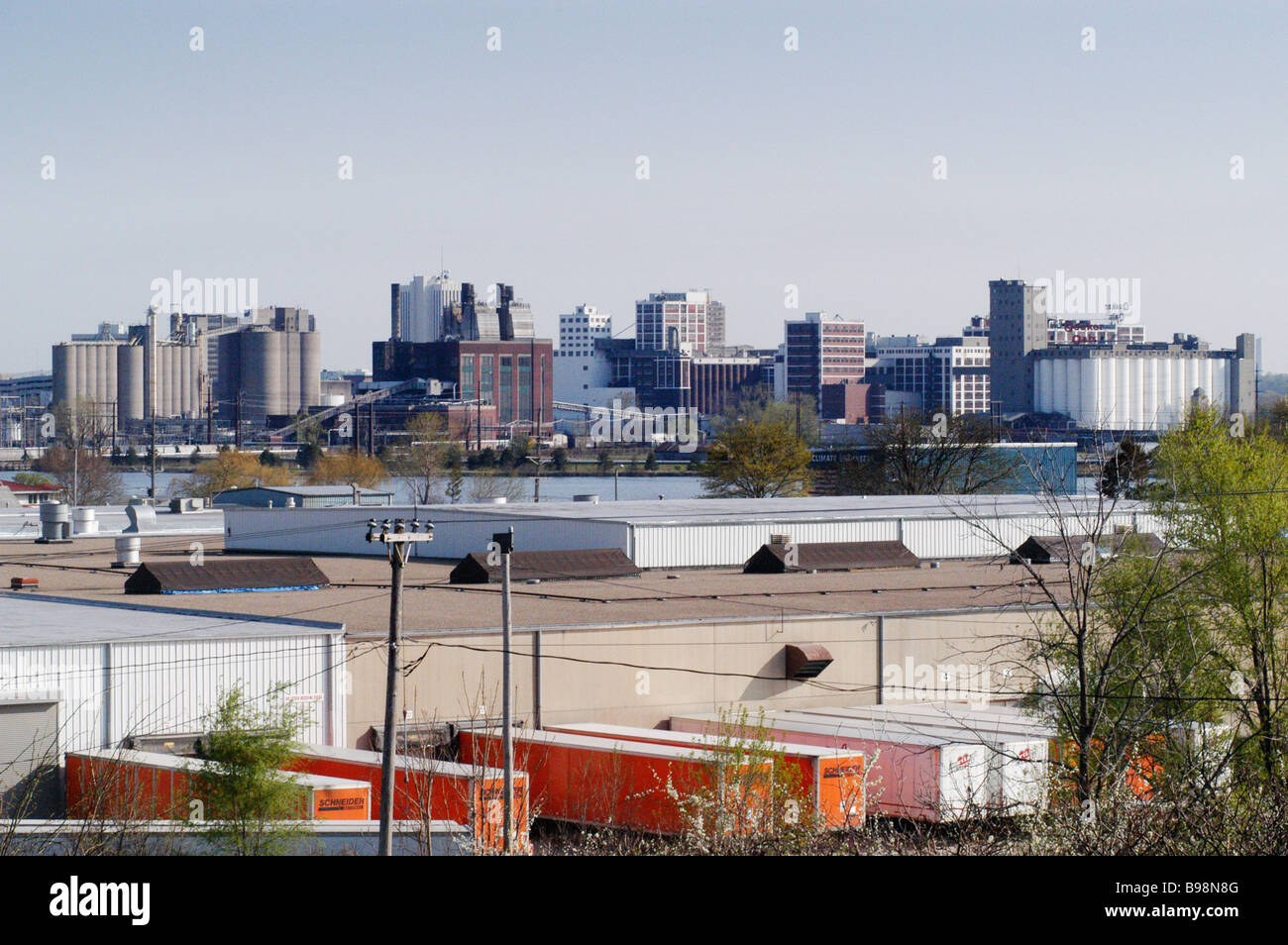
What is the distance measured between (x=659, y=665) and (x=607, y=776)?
4.52 meters

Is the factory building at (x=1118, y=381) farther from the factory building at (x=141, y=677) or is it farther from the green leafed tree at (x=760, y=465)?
the factory building at (x=141, y=677)

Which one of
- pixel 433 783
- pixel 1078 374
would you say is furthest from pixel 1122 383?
pixel 433 783

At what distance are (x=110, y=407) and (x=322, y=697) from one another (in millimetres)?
162731

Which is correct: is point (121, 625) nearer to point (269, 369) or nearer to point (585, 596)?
point (585, 596)

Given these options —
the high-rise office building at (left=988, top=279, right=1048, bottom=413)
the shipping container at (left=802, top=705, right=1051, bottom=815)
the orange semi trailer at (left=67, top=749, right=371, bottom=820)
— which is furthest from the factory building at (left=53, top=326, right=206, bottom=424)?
the orange semi trailer at (left=67, top=749, right=371, bottom=820)

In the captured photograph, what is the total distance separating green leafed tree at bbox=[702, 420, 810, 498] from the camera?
201 feet

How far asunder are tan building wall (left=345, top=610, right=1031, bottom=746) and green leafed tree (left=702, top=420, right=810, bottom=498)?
37562 millimetres

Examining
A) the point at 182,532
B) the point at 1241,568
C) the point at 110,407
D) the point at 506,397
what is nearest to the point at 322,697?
the point at 1241,568

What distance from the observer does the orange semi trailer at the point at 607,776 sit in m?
15.2

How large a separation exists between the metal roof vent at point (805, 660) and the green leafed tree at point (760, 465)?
39.0m

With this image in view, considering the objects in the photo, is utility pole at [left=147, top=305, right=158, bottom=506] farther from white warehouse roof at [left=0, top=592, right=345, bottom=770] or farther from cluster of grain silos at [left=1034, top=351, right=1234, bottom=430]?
cluster of grain silos at [left=1034, top=351, right=1234, bottom=430]

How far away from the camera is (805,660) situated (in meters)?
21.2
